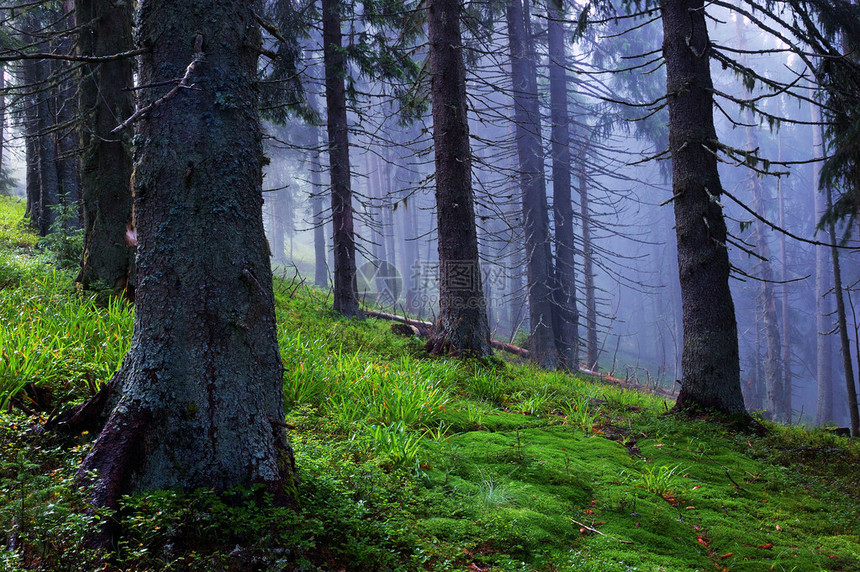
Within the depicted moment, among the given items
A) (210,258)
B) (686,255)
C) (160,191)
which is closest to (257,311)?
(210,258)

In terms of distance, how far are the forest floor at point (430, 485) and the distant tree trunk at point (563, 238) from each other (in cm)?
763

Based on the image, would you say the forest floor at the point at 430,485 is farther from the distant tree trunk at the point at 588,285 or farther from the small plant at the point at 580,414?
the distant tree trunk at the point at 588,285

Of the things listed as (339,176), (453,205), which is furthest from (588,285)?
(453,205)

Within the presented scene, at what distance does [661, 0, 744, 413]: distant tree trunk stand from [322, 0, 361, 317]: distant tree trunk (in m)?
6.20

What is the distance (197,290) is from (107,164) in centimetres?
461

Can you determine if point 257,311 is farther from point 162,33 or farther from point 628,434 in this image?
point 628,434

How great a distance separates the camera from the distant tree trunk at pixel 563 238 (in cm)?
1314

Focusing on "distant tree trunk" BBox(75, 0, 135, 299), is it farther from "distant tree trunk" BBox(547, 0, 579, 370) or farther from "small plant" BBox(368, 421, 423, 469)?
"distant tree trunk" BBox(547, 0, 579, 370)

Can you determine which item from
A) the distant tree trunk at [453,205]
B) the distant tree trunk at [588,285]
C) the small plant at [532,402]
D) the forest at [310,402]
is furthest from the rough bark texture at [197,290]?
the distant tree trunk at [588,285]

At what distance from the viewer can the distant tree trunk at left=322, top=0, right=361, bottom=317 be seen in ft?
31.6

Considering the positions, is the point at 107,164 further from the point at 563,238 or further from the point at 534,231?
the point at 563,238

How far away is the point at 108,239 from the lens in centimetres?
567

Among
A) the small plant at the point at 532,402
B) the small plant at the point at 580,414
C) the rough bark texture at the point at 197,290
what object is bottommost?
the small plant at the point at 580,414

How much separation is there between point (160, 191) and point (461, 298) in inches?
193
